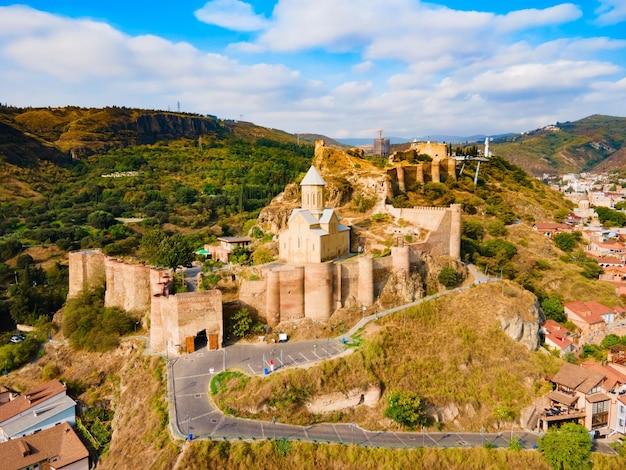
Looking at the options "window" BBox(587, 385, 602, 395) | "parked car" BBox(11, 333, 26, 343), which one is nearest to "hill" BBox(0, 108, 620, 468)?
"parked car" BBox(11, 333, 26, 343)

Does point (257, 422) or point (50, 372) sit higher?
point (257, 422)

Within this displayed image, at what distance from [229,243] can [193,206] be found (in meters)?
34.4

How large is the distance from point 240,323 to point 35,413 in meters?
13.7

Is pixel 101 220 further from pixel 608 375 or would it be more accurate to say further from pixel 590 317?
pixel 608 375

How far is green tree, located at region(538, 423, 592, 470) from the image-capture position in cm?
2286

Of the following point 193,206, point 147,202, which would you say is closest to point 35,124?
point 147,202

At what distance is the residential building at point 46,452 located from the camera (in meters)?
24.4

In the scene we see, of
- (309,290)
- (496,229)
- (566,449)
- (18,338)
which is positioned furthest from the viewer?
(496,229)

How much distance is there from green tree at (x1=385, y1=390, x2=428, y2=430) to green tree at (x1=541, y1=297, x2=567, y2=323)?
2003cm

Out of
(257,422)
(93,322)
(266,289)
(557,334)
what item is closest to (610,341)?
(557,334)

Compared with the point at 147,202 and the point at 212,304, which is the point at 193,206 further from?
the point at 212,304

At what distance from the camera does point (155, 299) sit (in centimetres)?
2722

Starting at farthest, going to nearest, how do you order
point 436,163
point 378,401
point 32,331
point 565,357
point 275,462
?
point 436,163 < point 32,331 < point 565,357 < point 378,401 < point 275,462

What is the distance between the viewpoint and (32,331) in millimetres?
37906
